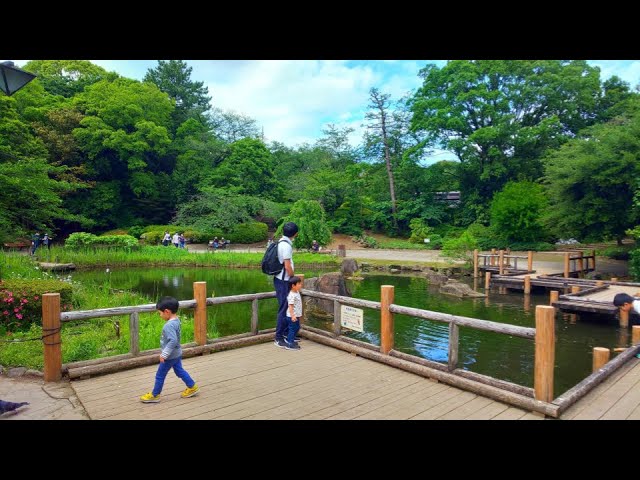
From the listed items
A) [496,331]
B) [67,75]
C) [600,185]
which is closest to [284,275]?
[496,331]

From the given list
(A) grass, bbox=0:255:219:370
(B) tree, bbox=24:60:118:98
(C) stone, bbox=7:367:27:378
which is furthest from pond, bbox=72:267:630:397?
(B) tree, bbox=24:60:118:98

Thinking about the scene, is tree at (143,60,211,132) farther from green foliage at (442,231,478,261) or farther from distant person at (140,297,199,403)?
distant person at (140,297,199,403)

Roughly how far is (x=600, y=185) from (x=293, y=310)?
15016 millimetres

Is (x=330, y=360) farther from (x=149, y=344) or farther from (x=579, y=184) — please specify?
(x=579, y=184)

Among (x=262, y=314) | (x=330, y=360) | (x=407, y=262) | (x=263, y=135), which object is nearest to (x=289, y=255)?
(x=330, y=360)

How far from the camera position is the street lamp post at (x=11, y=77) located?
4254 millimetres

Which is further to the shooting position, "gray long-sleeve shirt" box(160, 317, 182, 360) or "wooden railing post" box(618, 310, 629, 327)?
"wooden railing post" box(618, 310, 629, 327)

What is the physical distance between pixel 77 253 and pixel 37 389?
16.7 metres

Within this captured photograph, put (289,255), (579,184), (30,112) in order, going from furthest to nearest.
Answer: (30,112) < (579,184) < (289,255)

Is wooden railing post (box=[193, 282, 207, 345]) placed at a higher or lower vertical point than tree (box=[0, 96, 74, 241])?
lower

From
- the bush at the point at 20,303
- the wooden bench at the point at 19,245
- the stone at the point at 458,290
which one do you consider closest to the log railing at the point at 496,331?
the bush at the point at 20,303

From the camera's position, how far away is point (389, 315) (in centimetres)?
484

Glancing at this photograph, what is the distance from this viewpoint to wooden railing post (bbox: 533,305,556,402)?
3.43 meters

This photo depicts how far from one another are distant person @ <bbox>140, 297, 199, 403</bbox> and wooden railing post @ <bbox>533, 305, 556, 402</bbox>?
118 inches
